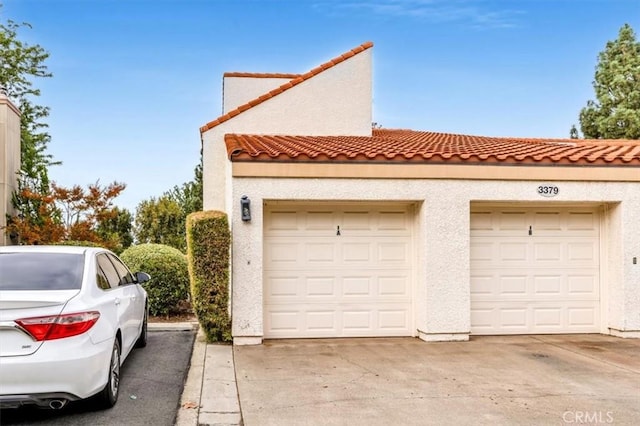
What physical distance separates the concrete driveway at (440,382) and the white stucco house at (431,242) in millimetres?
509

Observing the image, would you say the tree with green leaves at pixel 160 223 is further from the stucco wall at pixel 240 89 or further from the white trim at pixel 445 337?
the white trim at pixel 445 337

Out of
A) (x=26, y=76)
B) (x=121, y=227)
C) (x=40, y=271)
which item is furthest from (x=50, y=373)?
(x=26, y=76)

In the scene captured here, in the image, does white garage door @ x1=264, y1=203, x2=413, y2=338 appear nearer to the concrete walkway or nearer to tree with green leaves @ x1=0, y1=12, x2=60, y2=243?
the concrete walkway

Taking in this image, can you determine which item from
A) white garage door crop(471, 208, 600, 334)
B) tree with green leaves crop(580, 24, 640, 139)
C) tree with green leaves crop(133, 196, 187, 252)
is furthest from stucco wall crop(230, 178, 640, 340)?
tree with green leaves crop(580, 24, 640, 139)

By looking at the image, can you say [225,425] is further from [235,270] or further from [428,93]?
[428,93]

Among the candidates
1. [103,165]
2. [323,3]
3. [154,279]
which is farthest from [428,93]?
[154,279]

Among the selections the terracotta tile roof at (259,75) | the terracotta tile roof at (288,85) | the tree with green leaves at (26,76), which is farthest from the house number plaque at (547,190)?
the tree with green leaves at (26,76)

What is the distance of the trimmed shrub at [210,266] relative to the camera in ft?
30.3

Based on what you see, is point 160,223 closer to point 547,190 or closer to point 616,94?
point 547,190

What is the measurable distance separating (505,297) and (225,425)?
6468 mm

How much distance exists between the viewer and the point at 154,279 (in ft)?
40.2

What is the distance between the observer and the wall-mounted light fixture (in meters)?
9.30

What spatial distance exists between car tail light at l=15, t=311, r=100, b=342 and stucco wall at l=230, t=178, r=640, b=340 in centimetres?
422

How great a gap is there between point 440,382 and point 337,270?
344 cm
